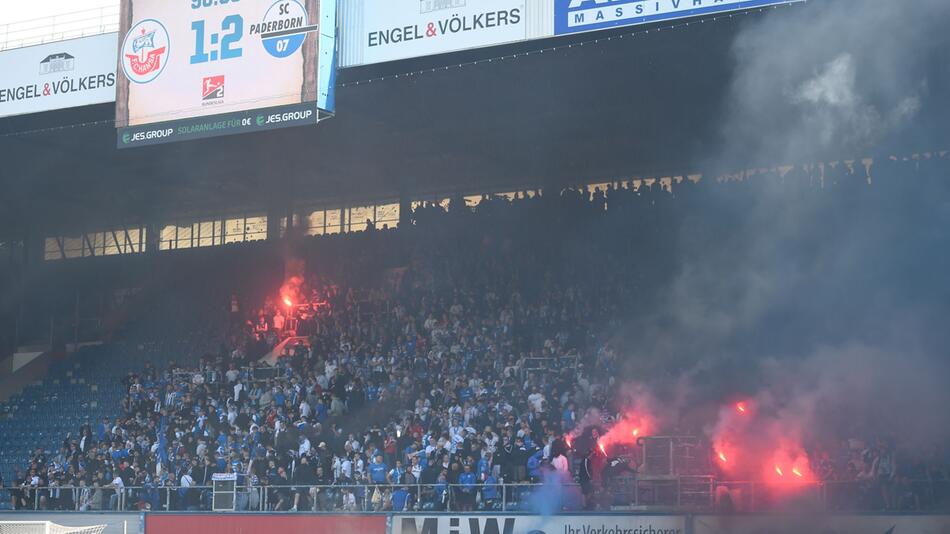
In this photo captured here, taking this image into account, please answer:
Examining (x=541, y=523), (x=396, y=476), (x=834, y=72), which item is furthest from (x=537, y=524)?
(x=834, y=72)

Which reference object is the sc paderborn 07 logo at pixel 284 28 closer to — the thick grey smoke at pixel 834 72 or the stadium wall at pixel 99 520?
the thick grey smoke at pixel 834 72

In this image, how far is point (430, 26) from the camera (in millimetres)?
21234

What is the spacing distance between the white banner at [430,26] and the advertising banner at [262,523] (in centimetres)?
784

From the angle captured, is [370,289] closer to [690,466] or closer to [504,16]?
[504,16]

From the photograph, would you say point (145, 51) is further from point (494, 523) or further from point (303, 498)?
point (494, 523)

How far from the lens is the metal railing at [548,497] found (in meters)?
17.0

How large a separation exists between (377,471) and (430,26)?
7665mm

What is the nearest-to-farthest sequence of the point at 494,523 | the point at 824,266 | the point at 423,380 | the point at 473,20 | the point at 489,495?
the point at 494,523
the point at 489,495
the point at 473,20
the point at 824,266
the point at 423,380

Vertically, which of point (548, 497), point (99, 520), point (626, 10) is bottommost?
point (99, 520)

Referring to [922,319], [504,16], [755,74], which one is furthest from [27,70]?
[922,319]

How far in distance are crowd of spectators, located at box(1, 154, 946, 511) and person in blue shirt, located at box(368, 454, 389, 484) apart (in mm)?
37

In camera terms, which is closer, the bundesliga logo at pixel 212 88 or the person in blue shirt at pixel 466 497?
the person in blue shirt at pixel 466 497

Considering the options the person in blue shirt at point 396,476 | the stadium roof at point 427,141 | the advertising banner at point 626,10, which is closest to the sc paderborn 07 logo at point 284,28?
the stadium roof at point 427,141

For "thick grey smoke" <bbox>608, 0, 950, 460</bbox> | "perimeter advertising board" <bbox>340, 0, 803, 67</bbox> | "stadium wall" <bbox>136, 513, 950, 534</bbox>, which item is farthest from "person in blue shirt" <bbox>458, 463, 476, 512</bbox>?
"perimeter advertising board" <bbox>340, 0, 803, 67</bbox>
